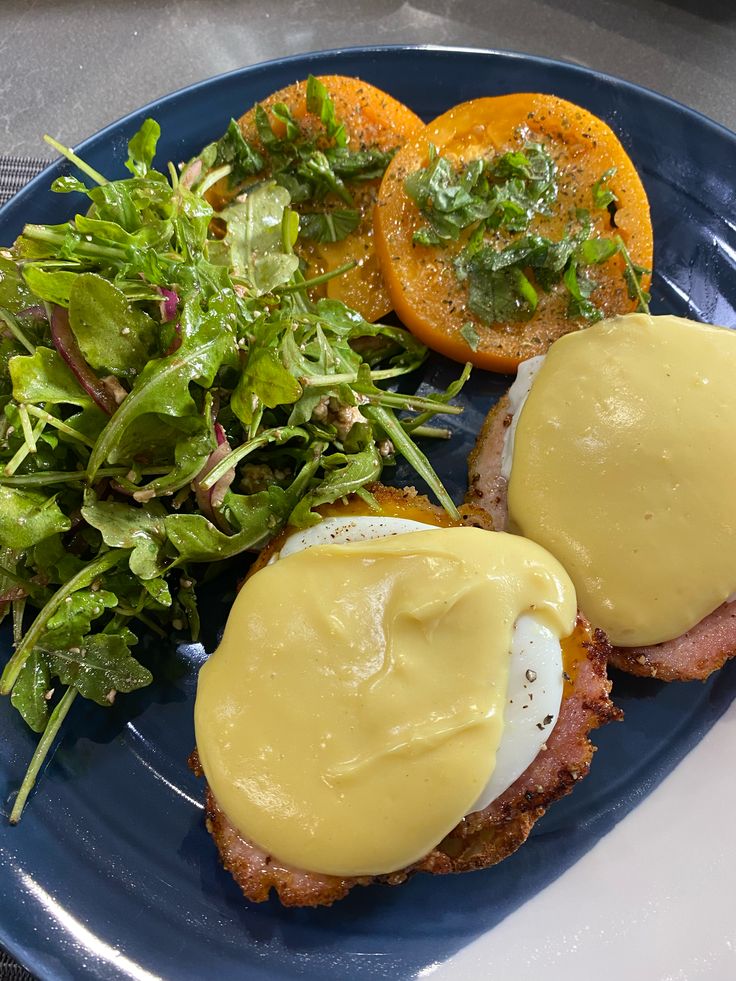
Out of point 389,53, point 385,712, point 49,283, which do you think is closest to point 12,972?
point 385,712

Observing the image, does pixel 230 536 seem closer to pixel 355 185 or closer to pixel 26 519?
pixel 26 519

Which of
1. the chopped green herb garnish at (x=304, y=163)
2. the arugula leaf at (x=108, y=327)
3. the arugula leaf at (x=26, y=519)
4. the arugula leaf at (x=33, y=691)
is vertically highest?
the chopped green herb garnish at (x=304, y=163)

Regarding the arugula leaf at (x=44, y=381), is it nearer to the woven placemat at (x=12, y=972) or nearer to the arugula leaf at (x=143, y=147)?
the arugula leaf at (x=143, y=147)

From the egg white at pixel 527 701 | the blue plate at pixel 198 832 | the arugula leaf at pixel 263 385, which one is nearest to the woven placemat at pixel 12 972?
the blue plate at pixel 198 832

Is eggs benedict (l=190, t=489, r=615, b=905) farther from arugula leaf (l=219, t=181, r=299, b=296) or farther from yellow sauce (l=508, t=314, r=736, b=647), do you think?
arugula leaf (l=219, t=181, r=299, b=296)

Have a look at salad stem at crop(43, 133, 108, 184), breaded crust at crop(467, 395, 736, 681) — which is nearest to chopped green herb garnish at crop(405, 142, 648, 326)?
breaded crust at crop(467, 395, 736, 681)
